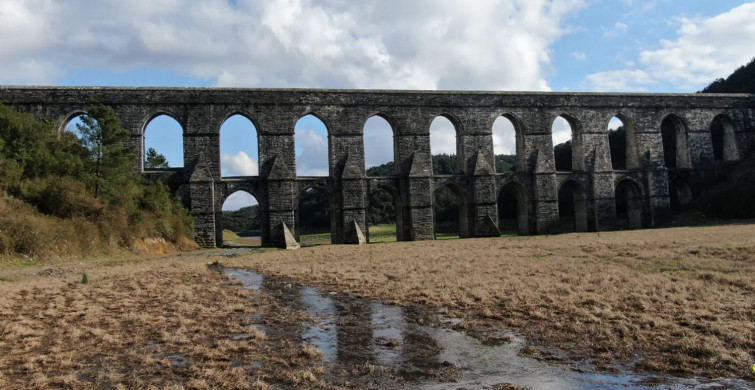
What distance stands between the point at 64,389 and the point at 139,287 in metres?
7.23

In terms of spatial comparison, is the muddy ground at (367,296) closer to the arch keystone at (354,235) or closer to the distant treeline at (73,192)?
the distant treeline at (73,192)

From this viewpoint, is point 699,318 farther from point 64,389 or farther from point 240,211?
point 240,211

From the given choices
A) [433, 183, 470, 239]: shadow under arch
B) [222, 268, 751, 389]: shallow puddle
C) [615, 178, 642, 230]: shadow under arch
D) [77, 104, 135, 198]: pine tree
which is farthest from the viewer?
[615, 178, 642, 230]: shadow under arch

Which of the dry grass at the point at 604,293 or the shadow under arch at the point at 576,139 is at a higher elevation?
the shadow under arch at the point at 576,139

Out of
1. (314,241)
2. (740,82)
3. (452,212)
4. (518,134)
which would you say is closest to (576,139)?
(518,134)

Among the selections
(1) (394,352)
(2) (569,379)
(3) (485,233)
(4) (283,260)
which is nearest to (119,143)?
(4) (283,260)

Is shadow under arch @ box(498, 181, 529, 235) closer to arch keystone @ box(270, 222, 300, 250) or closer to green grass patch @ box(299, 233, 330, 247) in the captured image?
green grass patch @ box(299, 233, 330, 247)

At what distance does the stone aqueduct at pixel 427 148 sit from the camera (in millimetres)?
27062

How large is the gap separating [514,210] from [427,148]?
17648mm

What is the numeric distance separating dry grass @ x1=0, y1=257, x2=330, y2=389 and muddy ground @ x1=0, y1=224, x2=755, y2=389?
2 centimetres

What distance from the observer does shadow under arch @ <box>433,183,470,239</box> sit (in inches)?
1204

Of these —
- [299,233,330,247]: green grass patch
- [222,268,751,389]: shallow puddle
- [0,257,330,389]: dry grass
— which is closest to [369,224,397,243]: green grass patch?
[299,233,330,247]: green grass patch

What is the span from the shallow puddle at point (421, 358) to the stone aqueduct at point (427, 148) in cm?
1881

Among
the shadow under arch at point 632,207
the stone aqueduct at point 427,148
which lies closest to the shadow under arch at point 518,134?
the stone aqueduct at point 427,148
